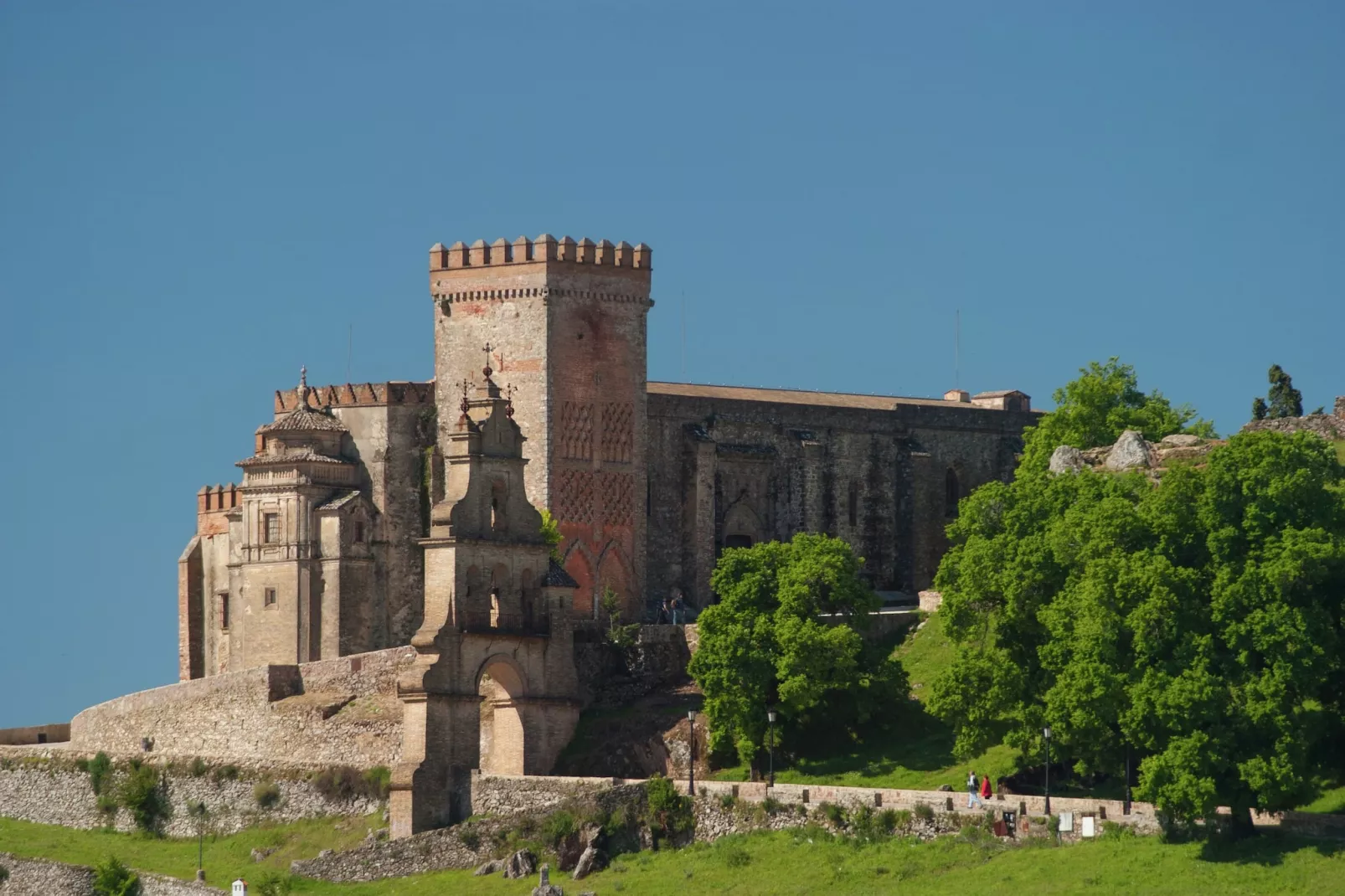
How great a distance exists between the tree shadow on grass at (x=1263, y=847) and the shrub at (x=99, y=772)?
38133 mm

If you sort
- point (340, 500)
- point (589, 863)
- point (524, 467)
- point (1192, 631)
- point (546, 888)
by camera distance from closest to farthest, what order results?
point (1192, 631) < point (546, 888) < point (589, 863) < point (524, 467) < point (340, 500)

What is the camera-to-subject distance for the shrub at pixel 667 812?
3246 inches

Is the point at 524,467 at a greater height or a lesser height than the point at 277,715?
greater

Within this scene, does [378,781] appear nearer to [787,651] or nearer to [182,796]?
[182,796]

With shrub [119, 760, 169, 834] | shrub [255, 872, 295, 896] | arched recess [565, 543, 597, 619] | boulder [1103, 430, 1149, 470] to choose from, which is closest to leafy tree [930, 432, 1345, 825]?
boulder [1103, 430, 1149, 470]

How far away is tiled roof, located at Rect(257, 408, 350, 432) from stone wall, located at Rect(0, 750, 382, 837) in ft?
36.9

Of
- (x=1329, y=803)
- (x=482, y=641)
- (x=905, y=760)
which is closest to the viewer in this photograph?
(x=1329, y=803)

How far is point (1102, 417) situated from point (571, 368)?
1581 centimetres

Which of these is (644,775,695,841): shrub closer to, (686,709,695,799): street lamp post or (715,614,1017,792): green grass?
(686,709,695,799): street lamp post

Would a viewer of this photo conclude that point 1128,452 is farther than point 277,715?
No

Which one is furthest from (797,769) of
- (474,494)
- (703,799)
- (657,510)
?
(657,510)

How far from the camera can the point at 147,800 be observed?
9619cm

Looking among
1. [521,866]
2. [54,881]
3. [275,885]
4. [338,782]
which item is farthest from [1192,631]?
[54,881]

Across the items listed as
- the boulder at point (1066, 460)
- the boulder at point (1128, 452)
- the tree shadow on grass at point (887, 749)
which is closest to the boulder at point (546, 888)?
the tree shadow on grass at point (887, 749)
